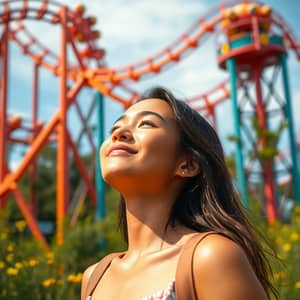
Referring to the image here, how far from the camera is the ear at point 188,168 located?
1506mm

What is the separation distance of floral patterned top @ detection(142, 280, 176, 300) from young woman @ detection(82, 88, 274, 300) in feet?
0.21

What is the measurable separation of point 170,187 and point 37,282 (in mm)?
2460

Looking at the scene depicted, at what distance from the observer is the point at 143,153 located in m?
1.46

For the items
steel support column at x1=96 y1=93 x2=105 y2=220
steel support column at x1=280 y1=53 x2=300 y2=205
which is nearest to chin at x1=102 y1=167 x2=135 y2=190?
steel support column at x1=96 y1=93 x2=105 y2=220

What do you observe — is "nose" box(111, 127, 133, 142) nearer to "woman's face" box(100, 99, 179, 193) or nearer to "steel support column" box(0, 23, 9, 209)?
"woman's face" box(100, 99, 179, 193)

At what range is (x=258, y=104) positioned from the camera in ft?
41.4

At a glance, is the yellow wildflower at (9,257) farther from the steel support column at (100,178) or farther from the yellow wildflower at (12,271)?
the steel support column at (100,178)

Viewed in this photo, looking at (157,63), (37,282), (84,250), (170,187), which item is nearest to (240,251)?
(170,187)

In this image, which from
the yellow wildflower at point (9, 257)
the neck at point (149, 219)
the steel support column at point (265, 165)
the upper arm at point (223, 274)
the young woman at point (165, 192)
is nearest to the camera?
the upper arm at point (223, 274)

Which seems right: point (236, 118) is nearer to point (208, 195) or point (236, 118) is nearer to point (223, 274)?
point (208, 195)

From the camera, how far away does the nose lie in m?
Answer: 1.52

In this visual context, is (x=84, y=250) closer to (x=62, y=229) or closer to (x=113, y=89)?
(x=62, y=229)

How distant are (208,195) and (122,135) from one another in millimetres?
340

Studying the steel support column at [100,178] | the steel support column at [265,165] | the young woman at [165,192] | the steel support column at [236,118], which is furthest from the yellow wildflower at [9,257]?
the steel support column at [265,165]
